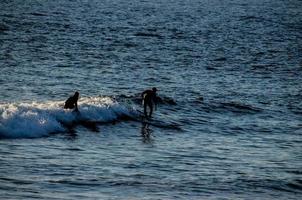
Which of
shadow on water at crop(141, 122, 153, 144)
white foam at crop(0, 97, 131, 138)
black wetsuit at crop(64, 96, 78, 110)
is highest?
black wetsuit at crop(64, 96, 78, 110)

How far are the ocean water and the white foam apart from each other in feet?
0.23

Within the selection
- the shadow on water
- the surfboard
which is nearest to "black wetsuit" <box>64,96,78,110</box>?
the shadow on water

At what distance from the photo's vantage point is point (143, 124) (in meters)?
33.5

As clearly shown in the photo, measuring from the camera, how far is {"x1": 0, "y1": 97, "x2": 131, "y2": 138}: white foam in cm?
2716

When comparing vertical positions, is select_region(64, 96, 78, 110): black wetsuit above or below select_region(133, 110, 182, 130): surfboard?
above

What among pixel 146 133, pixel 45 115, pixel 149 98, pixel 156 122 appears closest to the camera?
pixel 45 115

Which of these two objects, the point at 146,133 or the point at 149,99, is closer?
the point at 146,133

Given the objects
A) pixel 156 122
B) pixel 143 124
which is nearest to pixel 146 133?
pixel 143 124

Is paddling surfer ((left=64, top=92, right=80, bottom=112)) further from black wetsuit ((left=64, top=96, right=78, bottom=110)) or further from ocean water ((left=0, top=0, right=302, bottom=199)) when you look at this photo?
ocean water ((left=0, top=0, right=302, bottom=199))

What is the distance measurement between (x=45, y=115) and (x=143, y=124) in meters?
5.40

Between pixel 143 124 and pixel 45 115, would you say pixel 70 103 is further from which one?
pixel 143 124

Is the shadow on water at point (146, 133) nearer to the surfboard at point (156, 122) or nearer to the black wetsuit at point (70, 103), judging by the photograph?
the surfboard at point (156, 122)

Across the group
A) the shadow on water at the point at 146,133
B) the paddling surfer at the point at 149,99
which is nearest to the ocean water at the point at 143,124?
the shadow on water at the point at 146,133

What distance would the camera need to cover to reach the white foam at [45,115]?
1069 inches
